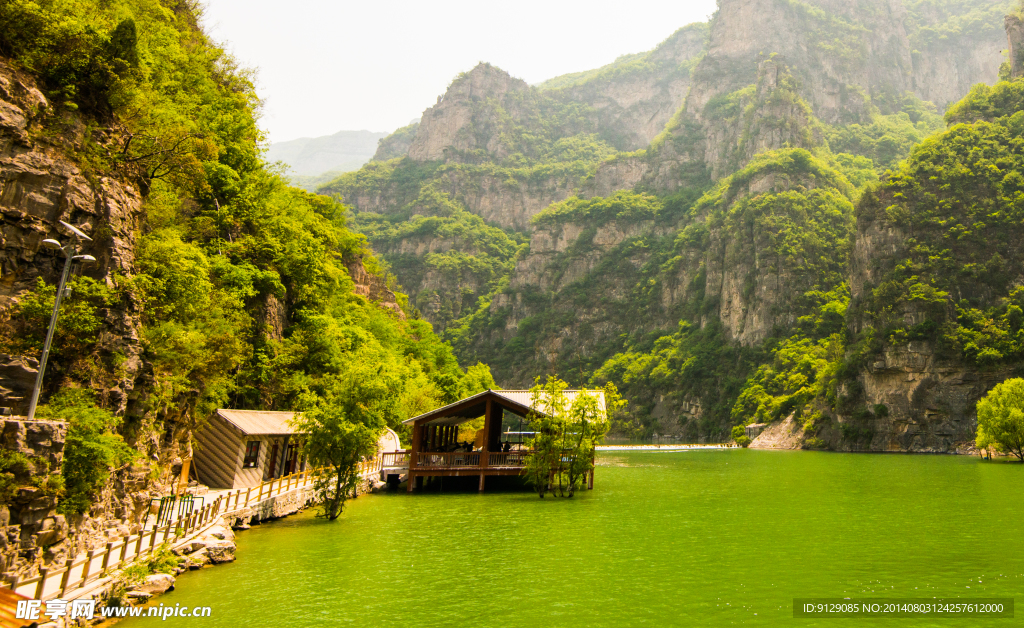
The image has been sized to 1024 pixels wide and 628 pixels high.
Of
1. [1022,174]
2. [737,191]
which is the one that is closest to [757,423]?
[1022,174]

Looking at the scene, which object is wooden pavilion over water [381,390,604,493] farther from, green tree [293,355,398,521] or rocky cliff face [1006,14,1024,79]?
rocky cliff face [1006,14,1024,79]

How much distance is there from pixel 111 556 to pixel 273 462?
658 inches

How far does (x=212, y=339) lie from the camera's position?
25234 millimetres

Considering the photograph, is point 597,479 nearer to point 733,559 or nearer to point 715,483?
point 715,483

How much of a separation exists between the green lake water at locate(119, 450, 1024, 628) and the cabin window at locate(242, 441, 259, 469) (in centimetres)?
365

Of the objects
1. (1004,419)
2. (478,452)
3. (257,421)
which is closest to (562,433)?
(478,452)

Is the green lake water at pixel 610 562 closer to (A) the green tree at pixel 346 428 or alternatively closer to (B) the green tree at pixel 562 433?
(A) the green tree at pixel 346 428

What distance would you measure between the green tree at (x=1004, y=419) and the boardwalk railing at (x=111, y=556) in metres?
65.5

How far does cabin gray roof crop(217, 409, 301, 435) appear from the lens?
25969 millimetres

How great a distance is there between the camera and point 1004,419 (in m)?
56.8

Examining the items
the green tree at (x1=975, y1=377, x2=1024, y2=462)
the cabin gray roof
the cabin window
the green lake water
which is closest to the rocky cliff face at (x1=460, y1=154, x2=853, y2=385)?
the green tree at (x1=975, y1=377, x2=1024, y2=462)

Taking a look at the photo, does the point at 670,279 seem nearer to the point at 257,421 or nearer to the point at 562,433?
the point at 562,433

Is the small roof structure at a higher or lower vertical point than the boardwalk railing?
higher

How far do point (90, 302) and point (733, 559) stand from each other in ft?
64.1
